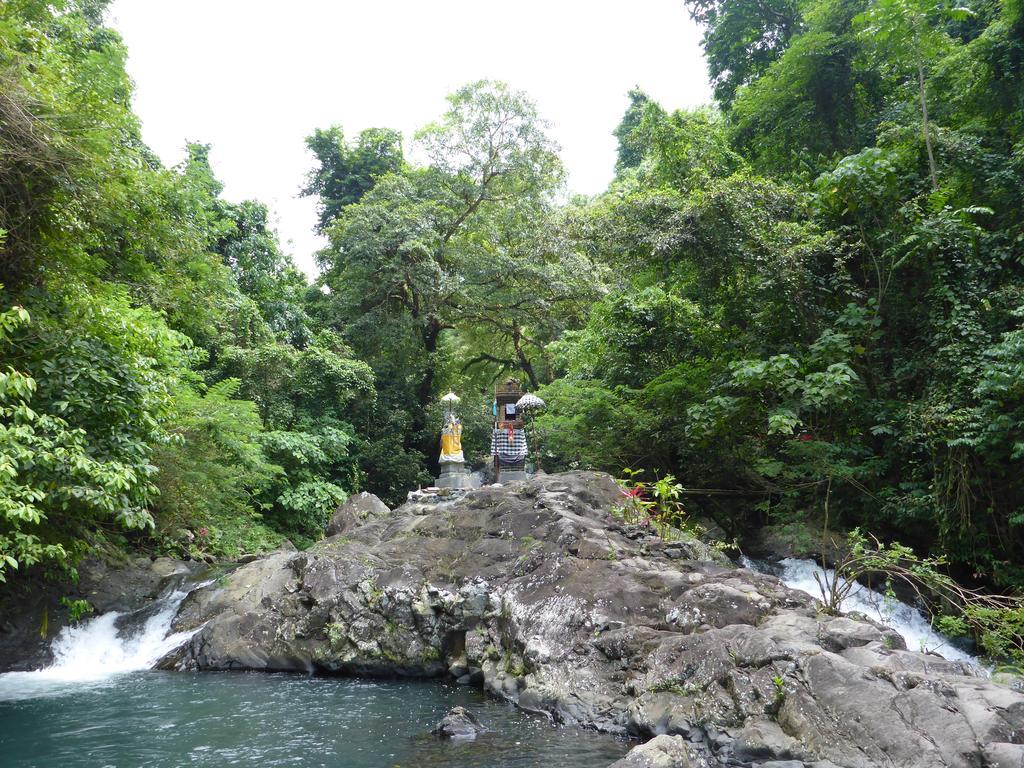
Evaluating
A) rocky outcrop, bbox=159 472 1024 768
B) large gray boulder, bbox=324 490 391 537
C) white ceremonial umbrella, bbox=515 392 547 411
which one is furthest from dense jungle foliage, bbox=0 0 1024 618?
rocky outcrop, bbox=159 472 1024 768

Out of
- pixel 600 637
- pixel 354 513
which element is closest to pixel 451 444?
pixel 354 513

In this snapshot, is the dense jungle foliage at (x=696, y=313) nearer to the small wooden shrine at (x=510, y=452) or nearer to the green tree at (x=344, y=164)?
the small wooden shrine at (x=510, y=452)

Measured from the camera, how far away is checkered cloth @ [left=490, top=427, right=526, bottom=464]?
1750cm

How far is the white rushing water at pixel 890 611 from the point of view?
980 cm

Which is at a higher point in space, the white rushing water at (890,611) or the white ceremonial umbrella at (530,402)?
the white ceremonial umbrella at (530,402)

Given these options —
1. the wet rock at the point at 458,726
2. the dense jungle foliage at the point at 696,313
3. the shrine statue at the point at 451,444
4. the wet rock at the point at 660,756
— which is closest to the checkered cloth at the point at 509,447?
the shrine statue at the point at 451,444

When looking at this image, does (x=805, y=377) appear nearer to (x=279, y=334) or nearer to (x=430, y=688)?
(x=430, y=688)

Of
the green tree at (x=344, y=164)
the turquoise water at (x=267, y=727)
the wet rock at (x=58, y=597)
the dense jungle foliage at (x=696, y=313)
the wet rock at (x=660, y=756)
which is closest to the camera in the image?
the wet rock at (x=660, y=756)

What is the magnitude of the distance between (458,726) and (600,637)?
187cm

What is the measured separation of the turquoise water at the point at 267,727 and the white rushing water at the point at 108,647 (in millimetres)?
554

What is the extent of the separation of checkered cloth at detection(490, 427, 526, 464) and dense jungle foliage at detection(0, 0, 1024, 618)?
7.27ft

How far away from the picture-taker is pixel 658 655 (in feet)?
23.8

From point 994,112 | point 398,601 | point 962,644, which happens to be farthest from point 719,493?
point 994,112

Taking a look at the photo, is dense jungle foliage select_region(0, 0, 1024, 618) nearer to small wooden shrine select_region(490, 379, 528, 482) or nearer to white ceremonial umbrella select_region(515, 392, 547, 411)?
Result: white ceremonial umbrella select_region(515, 392, 547, 411)
